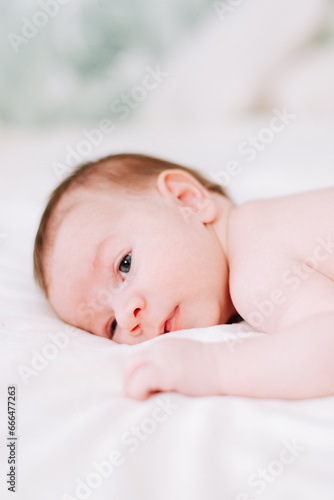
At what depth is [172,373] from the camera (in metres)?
0.85

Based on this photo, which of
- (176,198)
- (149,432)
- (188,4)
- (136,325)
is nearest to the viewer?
(149,432)

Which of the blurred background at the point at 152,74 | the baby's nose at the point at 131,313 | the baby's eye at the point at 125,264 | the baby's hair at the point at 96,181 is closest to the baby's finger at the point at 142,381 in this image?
the baby's nose at the point at 131,313

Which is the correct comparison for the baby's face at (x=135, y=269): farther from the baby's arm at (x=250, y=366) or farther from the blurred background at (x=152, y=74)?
the blurred background at (x=152, y=74)

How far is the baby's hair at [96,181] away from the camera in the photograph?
1.28 meters

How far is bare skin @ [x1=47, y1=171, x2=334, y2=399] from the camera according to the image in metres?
0.85

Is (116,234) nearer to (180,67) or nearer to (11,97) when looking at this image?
(180,67)

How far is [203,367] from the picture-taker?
0.86 meters

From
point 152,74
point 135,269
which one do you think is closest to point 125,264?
point 135,269

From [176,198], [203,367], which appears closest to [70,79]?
[176,198]

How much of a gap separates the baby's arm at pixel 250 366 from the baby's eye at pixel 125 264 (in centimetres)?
30

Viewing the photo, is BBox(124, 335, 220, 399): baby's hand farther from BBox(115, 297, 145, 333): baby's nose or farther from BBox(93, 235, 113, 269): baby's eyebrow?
BBox(93, 235, 113, 269): baby's eyebrow

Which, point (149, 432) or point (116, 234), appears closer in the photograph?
point (149, 432)

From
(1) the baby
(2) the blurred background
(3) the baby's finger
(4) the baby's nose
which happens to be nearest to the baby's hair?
(1) the baby

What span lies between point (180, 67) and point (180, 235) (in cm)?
159
